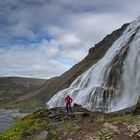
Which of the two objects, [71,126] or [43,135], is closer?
[43,135]

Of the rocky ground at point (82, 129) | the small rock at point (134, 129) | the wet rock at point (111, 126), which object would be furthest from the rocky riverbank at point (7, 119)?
the small rock at point (134, 129)

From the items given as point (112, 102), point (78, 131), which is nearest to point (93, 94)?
point (112, 102)

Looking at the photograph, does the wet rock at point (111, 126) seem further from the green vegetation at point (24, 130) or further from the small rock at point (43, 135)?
the green vegetation at point (24, 130)

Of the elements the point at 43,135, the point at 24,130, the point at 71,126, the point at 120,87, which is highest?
the point at 120,87

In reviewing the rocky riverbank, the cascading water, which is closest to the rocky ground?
the cascading water

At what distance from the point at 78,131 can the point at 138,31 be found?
3732 centimetres

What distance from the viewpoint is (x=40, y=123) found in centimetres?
2492

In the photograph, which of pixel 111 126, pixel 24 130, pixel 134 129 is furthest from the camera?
pixel 24 130

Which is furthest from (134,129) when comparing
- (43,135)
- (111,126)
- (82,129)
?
(43,135)

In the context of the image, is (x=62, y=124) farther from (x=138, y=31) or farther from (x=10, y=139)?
(x=138, y=31)

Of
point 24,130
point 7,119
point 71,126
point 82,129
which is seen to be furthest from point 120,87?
point 82,129

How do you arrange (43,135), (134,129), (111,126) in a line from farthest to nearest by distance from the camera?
(43,135)
(111,126)
(134,129)

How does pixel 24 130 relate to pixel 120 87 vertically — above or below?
below

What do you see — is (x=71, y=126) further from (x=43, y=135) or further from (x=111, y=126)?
(x=111, y=126)
